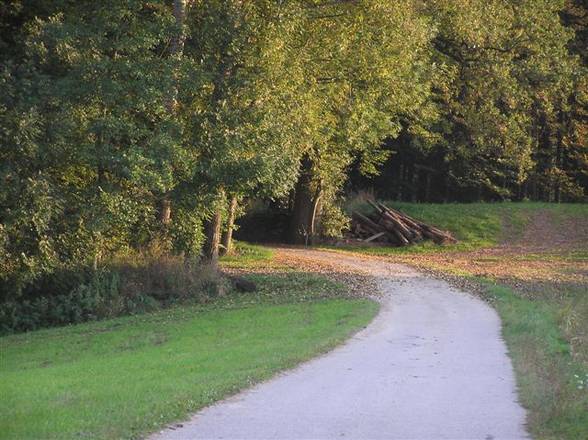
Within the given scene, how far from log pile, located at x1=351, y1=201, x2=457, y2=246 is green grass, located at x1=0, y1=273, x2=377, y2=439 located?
1443 centimetres

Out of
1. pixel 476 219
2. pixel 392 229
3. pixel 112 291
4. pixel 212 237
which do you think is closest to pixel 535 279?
pixel 212 237

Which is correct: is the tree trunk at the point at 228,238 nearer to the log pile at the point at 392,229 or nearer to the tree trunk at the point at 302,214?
the tree trunk at the point at 302,214

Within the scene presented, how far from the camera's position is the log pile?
3872 cm

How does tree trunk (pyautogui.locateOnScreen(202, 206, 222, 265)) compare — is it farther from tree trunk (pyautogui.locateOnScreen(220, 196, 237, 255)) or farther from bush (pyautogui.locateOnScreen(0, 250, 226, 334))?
tree trunk (pyautogui.locateOnScreen(220, 196, 237, 255))

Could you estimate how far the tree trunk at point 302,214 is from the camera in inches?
1499

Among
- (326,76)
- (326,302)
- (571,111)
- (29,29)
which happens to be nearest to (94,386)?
(326,302)

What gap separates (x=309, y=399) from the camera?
10.3 m

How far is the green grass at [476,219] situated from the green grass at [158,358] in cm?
1448

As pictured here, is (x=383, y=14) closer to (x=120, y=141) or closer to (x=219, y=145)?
(x=219, y=145)

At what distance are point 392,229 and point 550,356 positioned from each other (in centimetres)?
2629

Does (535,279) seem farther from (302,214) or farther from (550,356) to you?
(302,214)

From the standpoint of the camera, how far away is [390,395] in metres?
10.6

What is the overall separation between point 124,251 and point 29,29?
21.8 ft

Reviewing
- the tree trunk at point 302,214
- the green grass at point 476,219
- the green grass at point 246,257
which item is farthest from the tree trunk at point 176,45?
the green grass at point 476,219
